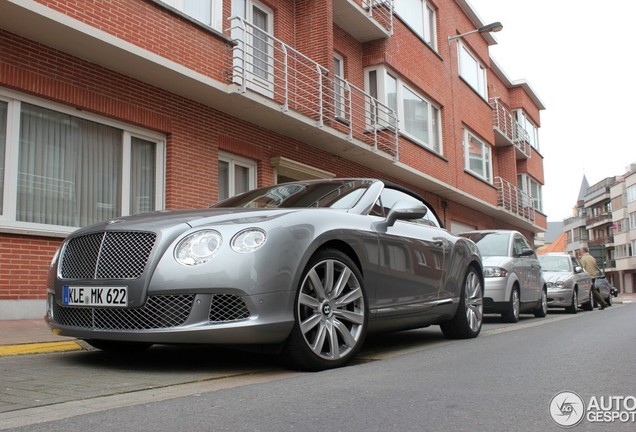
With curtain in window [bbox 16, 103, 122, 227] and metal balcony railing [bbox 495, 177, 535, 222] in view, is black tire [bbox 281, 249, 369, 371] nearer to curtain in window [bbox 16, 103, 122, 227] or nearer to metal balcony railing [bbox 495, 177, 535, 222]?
curtain in window [bbox 16, 103, 122, 227]

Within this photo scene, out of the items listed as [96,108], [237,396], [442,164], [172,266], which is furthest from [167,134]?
[442,164]

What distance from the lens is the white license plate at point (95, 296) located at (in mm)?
4004

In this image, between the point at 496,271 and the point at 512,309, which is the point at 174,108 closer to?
the point at 496,271

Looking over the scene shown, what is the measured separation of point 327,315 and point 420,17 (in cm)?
1737

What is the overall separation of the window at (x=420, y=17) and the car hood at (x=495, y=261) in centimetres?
973

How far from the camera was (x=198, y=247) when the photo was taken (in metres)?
4.01

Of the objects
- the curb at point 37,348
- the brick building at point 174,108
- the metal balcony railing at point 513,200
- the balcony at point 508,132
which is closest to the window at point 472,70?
the balcony at point 508,132

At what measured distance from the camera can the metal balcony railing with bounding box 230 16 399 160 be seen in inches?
435

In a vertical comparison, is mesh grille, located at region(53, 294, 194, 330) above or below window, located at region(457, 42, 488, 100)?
below

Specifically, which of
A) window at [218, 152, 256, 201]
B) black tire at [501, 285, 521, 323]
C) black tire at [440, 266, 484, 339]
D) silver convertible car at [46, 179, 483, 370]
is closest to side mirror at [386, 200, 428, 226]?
silver convertible car at [46, 179, 483, 370]

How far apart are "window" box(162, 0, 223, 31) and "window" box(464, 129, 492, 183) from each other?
44.3 feet

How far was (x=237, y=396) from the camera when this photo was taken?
3369 mm

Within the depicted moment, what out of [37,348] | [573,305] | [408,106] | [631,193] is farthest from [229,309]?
[631,193]

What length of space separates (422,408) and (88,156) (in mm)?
7185
